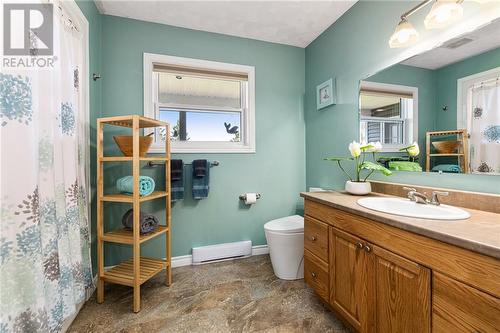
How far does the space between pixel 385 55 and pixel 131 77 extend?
83.5 inches

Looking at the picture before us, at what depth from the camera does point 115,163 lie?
200cm

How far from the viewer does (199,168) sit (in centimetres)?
212

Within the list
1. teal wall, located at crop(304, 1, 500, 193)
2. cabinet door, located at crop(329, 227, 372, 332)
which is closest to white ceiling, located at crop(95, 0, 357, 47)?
teal wall, located at crop(304, 1, 500, 193)

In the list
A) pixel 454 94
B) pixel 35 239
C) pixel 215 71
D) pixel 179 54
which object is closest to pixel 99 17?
pixel 179 54

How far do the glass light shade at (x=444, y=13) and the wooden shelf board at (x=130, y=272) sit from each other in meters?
2.40

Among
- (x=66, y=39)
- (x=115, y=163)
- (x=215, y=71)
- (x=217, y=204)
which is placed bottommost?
(x=217, y=204)

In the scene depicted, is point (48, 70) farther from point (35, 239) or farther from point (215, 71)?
point (215, 71)

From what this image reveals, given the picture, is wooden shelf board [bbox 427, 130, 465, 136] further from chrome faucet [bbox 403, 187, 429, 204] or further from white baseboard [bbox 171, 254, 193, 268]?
white baseboard [bbox 171, 254, 193, 268]

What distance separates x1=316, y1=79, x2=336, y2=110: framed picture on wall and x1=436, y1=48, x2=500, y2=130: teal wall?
2.82 feet

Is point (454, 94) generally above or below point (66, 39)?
below

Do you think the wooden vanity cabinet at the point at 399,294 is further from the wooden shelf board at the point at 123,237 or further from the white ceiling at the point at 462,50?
the wooden shelf board at the point at 123,237

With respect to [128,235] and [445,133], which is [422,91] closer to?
[445,133]

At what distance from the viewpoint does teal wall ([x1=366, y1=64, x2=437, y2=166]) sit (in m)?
1.35

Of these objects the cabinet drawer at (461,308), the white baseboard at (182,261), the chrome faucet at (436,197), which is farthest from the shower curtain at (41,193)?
the chrome faucet at (436,197)
